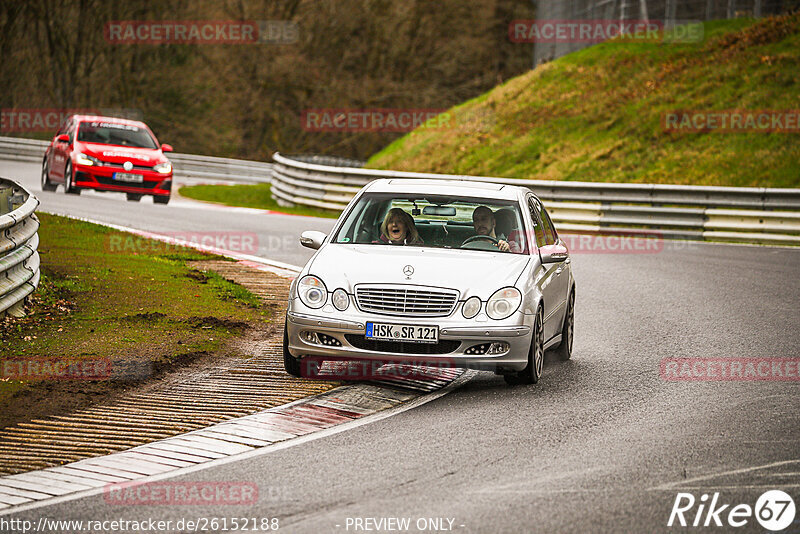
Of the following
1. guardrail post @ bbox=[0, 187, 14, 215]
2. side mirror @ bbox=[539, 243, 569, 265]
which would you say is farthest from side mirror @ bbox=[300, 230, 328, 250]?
guardrail post @ bbox=[0, 187, 14, 215]

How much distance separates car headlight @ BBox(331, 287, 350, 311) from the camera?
871 cm

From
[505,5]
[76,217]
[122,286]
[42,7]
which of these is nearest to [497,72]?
[505,5]

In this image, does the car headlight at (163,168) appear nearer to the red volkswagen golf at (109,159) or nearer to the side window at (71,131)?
the red volkswagen golf at (109,159)

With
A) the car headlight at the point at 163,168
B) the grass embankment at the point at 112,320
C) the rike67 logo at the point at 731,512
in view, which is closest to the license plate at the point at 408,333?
the grass embankment at the point at 112,320

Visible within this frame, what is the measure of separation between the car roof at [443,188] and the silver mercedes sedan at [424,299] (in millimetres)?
159

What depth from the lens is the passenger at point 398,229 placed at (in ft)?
32.2

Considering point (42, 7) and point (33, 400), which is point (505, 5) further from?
point (33, 400)

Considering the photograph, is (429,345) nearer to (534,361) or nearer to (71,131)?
(534,361)

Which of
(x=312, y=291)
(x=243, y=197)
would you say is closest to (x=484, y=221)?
(x=312, y=291)

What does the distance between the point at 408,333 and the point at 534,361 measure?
3.77ft

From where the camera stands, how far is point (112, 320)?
11.2m

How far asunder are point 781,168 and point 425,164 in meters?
12.6

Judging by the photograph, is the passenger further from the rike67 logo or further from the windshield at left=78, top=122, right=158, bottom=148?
the windshield at left=78, top=122, right=158, bottom=148

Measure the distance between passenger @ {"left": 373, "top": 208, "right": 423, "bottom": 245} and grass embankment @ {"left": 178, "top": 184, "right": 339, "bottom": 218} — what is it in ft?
56.2
